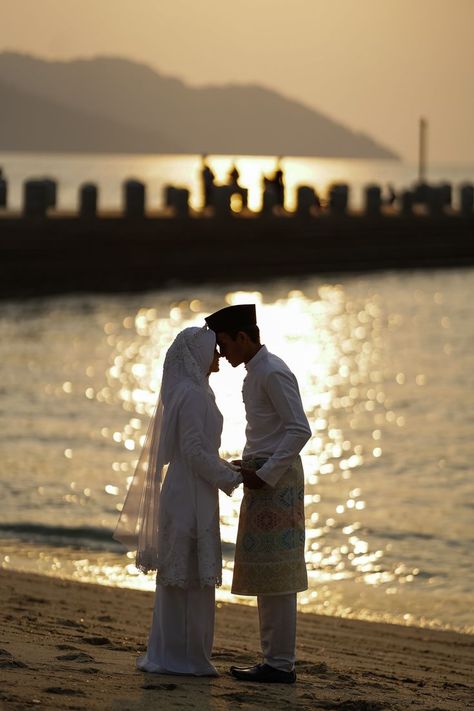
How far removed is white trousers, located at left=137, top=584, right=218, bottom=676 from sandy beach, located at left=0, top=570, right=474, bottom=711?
9cm

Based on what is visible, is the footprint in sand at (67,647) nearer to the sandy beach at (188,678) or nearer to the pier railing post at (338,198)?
the sandy beach at (188,678)

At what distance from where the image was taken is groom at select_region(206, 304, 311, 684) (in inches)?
267

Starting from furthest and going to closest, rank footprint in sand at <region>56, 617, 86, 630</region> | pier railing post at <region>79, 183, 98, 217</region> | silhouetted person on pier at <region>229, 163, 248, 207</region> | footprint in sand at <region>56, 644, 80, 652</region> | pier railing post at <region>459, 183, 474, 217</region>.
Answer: pier railing post at <region>459, 183, 474, 217</region> → silhouetted person on pier at <region>229, 163, 248, 207</region> → pier railing post at <region>79, 183, 98, 217</region> → footprint in sand at <region>56, 617, 86, 630</region> → footprint in sand at <region>56, 644, 80, 652</region>

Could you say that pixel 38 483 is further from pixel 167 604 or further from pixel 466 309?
pixel 466 309

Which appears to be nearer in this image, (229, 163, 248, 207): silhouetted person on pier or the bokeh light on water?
the bokeh light on water

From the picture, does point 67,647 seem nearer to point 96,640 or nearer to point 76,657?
point 76,657

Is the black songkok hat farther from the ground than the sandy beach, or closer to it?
farther from the ground

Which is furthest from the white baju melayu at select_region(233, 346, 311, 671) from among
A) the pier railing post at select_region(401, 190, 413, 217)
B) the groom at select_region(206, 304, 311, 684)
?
the pier railing post at select_region(401, 190, 413, 217)

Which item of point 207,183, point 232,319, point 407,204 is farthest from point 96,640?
point 407,204

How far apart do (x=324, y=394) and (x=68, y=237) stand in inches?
478

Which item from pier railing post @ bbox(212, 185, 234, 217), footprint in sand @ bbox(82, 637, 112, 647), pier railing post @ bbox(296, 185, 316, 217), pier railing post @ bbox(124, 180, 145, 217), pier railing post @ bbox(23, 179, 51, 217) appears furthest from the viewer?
pier railing post @ bbox(296, 185, 316, 217)

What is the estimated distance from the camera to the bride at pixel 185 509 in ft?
22.2

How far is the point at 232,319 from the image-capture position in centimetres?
680

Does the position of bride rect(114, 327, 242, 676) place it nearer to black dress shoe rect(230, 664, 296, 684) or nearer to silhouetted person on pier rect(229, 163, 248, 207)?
black dress shoe rect(230, 664, 296, 684)
